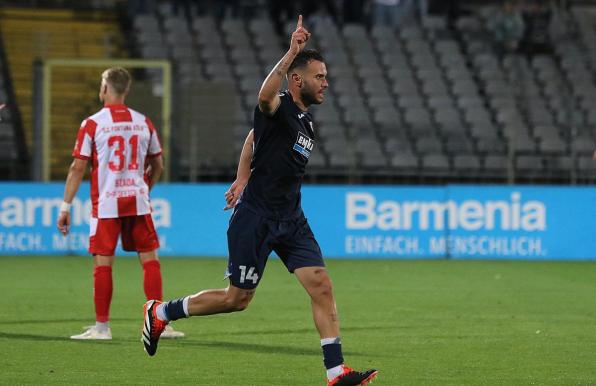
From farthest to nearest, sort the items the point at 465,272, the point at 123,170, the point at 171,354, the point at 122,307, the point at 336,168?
the point at 336,168
the point at 465,272
the point at 122,307
the point at 123,170
the point at 171,354

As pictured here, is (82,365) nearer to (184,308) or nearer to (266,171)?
(184,308)

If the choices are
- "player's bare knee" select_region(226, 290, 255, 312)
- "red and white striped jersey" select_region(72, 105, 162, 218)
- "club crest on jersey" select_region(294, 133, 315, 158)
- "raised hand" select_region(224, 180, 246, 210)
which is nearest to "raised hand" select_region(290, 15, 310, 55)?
"club crest on jersey" select_region(294, 133, 315, 158)

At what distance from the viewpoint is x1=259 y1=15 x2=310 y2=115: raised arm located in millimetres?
7555

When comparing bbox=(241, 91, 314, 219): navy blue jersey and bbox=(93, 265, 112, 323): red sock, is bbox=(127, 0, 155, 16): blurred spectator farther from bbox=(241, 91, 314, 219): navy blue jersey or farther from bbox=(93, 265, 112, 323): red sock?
bbox=(241, 91, 314, 219): navy blue jersey

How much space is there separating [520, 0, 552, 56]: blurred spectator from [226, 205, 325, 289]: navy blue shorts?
22135mm

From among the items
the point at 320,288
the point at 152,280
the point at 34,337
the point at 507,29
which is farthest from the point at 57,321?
the point at 507,29

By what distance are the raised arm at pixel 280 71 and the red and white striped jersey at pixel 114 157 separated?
9.56ft

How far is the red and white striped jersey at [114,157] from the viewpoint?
10.4m

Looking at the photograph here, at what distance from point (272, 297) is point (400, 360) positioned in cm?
514

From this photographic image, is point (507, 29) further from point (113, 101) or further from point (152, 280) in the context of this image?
point (152, 280)

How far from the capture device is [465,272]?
1820 cm

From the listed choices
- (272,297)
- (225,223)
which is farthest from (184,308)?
(225,223)

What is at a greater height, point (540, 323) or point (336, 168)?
point (336, 168)

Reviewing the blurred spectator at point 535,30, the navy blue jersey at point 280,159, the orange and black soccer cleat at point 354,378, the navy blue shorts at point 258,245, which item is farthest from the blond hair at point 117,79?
the blurred spectator at point 535,30
